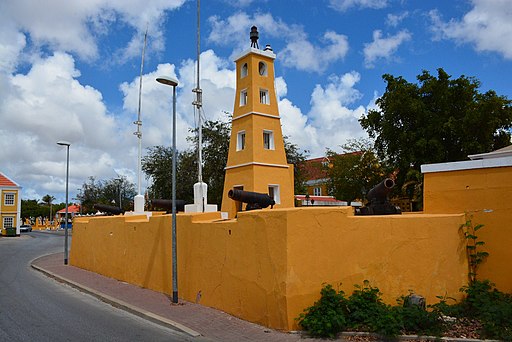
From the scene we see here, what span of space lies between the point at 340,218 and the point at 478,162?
3.34m

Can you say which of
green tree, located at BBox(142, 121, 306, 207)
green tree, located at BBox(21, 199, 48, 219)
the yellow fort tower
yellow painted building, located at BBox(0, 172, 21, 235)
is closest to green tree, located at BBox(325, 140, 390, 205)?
green tree, located at BBox(142, 121, 306, 207)

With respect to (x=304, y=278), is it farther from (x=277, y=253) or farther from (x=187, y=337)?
(x=187, y=337)

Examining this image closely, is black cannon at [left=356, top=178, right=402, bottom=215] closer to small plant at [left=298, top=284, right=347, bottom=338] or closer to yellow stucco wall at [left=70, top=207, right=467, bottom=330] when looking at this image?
yellow stucco wall at [left=70, top=207, right=467, bottom=330]

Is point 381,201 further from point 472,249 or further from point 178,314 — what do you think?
point 178,314

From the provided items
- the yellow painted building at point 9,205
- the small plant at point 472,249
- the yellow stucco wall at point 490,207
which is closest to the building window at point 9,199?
the yellow painted building at point 9,205

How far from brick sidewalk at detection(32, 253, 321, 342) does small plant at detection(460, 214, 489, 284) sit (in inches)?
161

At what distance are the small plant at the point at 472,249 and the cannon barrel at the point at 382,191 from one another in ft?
7.40

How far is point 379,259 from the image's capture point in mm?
9398

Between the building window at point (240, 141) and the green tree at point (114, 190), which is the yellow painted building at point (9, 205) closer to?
the green tree at point (114, 190)

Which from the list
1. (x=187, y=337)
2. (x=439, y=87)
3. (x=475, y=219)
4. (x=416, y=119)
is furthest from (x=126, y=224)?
(x=439, y=87)

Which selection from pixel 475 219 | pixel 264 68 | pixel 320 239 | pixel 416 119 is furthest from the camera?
pixel 416 119

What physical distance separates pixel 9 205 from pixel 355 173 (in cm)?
4572

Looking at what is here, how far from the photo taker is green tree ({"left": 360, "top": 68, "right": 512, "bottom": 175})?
25453mm

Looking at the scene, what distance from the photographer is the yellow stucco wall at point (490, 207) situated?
9.56 metres
